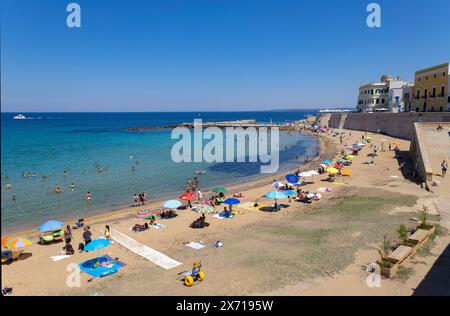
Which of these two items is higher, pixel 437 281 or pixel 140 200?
pixel 437 281

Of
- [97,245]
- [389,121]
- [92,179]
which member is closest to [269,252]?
[97,245]

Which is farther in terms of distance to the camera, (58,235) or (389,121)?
(389,121)

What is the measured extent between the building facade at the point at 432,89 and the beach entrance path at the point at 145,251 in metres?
49.4

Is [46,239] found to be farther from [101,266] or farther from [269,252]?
[269,252]

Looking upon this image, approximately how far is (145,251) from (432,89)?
173 ft

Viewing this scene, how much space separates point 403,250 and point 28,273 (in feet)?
49.3

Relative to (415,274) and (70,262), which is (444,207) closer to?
(415,274)

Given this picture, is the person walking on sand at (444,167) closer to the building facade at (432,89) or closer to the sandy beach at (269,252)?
the sandy beach at (269,252)

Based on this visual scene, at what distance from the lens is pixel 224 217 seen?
20.1m

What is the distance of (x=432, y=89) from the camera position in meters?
50.7

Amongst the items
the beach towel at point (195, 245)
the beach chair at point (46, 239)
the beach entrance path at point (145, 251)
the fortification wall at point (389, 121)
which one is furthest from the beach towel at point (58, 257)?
the fortification wall at point (389, 121)
